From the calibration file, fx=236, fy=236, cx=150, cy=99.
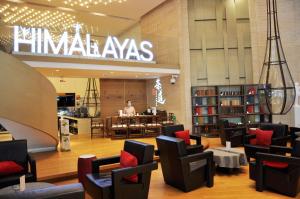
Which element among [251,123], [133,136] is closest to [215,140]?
[251,123]

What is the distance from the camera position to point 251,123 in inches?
360

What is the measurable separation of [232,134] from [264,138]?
1418mm

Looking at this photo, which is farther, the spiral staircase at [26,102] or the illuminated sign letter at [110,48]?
the illuminated sign letter at [110,48]

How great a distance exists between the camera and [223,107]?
9.24 metres

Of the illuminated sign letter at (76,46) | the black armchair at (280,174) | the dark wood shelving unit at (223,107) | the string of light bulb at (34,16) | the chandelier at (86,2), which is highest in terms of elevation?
the chandelier at (86,2)

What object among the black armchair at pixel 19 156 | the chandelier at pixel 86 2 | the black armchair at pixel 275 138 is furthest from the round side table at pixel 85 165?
the chandelier at pixel 86 2

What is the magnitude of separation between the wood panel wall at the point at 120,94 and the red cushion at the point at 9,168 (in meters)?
6.85

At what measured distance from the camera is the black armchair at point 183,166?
3.93 meters

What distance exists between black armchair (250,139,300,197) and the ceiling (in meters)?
6.76

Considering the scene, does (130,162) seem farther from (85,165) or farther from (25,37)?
(25,37)

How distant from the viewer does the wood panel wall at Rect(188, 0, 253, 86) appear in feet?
31.1

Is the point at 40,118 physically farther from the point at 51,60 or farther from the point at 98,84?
the point at 98,84

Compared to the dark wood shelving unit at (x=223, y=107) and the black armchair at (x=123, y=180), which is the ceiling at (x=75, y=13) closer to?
the dark wood shelving unit at (x=223, y=107)

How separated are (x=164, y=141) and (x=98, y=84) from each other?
797 centimetres
